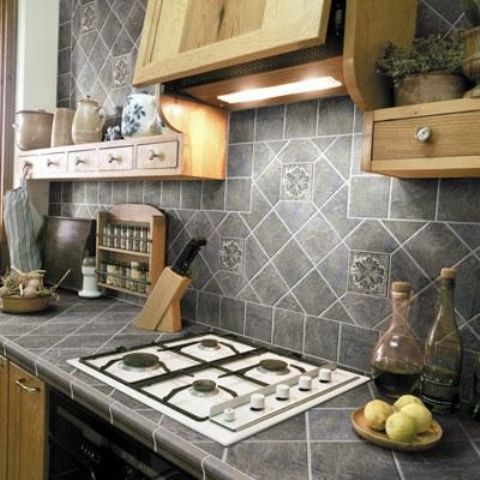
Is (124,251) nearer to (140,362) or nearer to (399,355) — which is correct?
(140,362)

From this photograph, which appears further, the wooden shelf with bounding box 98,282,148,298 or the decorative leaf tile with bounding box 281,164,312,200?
the wooden shelf with bounding box 98,282,148,298

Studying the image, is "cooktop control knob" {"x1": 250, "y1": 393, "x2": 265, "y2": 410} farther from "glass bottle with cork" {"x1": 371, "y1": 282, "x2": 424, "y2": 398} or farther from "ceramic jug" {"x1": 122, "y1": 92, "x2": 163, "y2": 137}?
"ceramic jug" {"x1": 122, "y1": 92, "x2": 163, "y2": 137}

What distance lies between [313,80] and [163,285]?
88cm

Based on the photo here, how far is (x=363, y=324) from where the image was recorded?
134cm

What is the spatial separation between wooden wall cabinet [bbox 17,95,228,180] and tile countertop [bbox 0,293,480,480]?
0.71 m

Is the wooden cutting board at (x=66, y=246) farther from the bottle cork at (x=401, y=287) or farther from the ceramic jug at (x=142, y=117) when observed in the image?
the bottle cork at (x=401, y=287)

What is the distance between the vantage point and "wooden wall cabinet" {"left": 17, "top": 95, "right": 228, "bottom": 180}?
1536 mm

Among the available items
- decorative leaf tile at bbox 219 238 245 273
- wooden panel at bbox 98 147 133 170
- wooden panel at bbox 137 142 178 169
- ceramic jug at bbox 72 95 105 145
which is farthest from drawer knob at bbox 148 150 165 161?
ceramic jug at bbox 72 95 105 145

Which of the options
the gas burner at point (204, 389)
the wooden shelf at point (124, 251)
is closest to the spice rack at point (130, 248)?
the wooden shelf at point (124, 251)

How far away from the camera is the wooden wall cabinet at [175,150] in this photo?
154 centimetres

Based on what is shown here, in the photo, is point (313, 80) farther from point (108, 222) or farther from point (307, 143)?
point (108, 222)

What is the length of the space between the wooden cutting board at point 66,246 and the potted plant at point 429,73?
1670mm

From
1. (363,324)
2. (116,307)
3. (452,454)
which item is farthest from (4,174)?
(452,454)

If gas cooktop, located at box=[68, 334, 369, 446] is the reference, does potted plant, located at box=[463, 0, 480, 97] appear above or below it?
above
